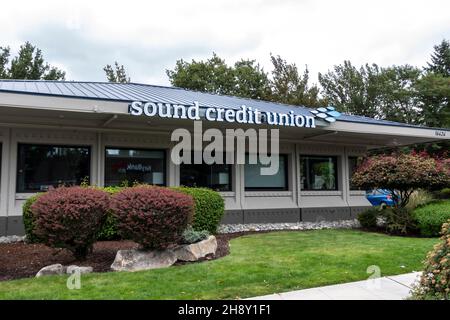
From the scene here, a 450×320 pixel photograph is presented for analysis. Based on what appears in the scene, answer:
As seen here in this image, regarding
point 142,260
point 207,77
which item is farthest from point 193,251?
point 207,77

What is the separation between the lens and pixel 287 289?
5988mm

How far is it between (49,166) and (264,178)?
25.3 ft

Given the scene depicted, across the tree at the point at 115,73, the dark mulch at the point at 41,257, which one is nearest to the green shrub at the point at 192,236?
the dark mulch at the point at 41,257

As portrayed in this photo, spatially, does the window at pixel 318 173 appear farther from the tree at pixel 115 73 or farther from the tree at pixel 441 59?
the tree at pixel 115 73

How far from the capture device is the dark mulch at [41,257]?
745 centimetres

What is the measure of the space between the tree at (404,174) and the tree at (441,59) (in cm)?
3440

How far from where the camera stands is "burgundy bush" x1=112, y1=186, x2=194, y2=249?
739 cm

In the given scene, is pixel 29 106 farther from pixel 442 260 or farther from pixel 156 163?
pixel 442 260

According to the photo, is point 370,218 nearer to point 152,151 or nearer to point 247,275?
point 152,151

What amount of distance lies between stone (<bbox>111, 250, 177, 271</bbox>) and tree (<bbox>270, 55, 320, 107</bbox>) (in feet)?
86.7

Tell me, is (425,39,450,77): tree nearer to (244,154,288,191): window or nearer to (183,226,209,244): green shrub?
(244,154,288,191): window

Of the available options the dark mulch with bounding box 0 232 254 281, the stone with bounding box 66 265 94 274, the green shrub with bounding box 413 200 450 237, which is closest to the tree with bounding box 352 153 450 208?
the green shrub with bounding box 413 200 450 237

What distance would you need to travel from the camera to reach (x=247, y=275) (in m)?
6.70
